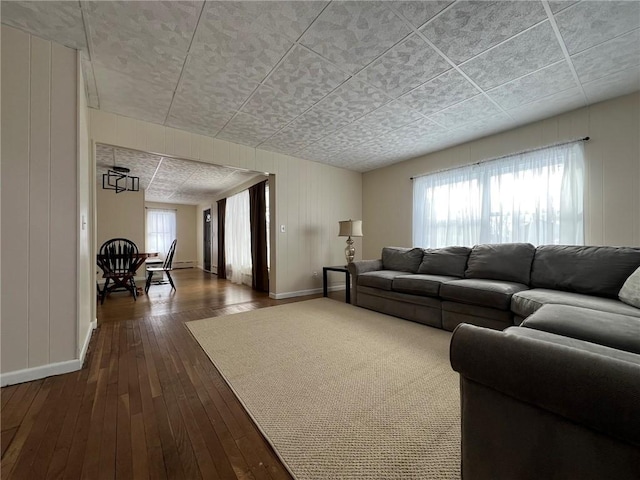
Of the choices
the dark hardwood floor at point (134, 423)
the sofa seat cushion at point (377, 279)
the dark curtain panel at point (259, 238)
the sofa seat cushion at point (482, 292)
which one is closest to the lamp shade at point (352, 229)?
the sofa seat cushion at point (377, 279)

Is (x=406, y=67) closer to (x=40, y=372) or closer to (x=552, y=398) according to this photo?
(x=552, y=398)

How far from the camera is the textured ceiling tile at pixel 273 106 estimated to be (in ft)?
8.73

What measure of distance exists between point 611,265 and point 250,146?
4373 millimetres

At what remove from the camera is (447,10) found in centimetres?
167

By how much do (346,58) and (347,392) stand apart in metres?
2.47

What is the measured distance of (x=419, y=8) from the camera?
5.43 feet

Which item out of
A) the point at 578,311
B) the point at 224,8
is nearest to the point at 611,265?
the point at 578,311

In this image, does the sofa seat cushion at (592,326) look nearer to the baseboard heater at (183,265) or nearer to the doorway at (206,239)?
the doorway at (206,239)

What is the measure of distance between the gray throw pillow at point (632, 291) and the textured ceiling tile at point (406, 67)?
217 cm

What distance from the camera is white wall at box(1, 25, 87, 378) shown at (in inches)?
70.1

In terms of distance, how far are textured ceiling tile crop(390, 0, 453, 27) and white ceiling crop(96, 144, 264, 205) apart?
321cm

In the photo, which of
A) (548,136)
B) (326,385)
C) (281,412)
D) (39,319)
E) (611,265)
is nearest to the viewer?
(281,412)

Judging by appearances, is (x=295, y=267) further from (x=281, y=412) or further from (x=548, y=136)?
(x=548, y=136)

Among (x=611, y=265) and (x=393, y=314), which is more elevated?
(x=611, y=265)
